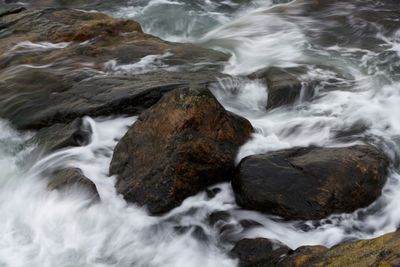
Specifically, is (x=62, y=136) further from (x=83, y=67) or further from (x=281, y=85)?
(x=281, y=85)

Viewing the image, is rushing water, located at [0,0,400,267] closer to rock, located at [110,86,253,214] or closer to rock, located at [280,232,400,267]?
rock, located at [110,86,253,214]

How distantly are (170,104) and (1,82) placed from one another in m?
3.65

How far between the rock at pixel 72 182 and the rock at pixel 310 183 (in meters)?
1.60

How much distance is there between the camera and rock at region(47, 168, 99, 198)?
6090 mm

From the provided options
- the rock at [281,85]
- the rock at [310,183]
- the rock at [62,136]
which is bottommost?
the rock at [62,136]

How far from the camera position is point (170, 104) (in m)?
6.23

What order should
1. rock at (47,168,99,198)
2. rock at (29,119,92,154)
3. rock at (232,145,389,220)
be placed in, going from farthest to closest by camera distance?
rock at (29,119,92,154) → rock at (47,168,99,198) → rock at (232,145,389,220)

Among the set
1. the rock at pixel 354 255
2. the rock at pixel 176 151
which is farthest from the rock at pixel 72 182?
the rock at pixel 354 255

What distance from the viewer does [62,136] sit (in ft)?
23.5

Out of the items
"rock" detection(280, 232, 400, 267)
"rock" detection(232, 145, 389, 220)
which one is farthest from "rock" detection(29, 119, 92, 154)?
"rock" detection(280, 232, 400, 267)

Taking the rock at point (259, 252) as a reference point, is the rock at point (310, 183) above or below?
above

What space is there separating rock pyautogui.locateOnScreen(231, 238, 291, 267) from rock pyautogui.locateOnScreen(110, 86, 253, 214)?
36.8 inches

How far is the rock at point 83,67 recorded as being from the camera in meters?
7.55

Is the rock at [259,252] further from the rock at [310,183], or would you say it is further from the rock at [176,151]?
the rock at [176,151]
